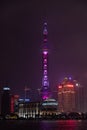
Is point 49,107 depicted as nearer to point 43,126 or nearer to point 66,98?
point 66,98

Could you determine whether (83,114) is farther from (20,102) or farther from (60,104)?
(20,102)

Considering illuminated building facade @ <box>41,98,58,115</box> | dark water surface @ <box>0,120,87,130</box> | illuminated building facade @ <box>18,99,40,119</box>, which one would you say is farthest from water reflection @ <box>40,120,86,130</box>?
illuminated building facade @ <box>41,98,58,115</box>

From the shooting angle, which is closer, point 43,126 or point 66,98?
point 43,126

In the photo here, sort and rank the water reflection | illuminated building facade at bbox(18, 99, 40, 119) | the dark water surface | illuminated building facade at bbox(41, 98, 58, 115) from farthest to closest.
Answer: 1. illuminated building facade at bbox(41, 98, 58, 115)
2. illuminated building facade at bbox(18, 99, 40, 119)
3. the water reflection
4. the dark water surface

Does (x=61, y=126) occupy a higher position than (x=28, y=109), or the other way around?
(x=28, y=109)

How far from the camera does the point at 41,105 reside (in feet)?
503

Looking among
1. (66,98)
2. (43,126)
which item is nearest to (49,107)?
(66,98)

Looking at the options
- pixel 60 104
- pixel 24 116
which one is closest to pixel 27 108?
pixel 24 116

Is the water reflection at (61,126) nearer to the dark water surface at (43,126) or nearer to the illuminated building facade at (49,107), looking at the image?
the dark water surface at (43,126)

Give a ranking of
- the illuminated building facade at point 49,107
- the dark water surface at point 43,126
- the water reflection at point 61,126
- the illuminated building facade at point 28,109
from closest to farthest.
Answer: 1. the dark water surface at point 43,126
2. the water reflection at point 61,126
3. the illuminated building facade at point 28,109
4. the illuminated building facade at point 49,107

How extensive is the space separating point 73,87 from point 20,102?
22839 millimetres

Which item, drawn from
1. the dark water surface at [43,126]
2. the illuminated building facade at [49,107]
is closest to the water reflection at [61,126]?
the dark water surface at [43,126]

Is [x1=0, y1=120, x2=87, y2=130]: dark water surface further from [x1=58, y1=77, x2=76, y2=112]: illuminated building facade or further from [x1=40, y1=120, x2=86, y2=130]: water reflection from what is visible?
[x1=58, y1=77, x2=76, y2=112]: illuminated building facade

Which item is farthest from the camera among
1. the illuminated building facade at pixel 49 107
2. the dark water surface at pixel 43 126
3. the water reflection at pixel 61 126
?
the illuminated building facade at pixel 49 107
